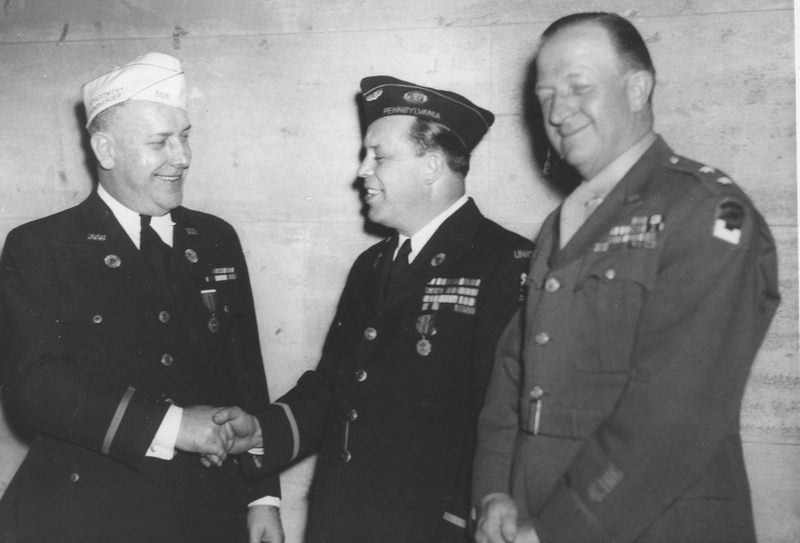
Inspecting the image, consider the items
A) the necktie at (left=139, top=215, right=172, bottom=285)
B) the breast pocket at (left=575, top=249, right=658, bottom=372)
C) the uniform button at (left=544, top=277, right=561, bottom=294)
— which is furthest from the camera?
the necktie at (left=139, top=215, right=172, bottom=285)

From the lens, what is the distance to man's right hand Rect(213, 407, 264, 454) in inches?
93.0

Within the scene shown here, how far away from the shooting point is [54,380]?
226 cm

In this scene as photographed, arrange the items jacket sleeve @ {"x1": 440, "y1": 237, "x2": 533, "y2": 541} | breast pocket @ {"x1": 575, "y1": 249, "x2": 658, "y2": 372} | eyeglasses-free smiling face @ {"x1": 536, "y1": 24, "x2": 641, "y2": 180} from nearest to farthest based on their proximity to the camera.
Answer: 1. breast pocket @ {"x1": 575, "y1": 249, "x2": 658, "y2": 372}
2. eyeglasses-free smiling face @ {"x1": 536, "y1": 24, "x2": 641, "y2": 180}
3. jacket sleeve @ {"x1": 440, "y1": 237, "x2": 533, "y2": 541}

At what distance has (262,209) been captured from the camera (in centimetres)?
329

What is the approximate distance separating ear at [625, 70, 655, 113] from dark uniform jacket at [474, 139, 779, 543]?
0.45 ft

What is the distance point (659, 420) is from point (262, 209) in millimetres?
2279

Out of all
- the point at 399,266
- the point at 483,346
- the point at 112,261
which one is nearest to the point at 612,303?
the point at 483,346

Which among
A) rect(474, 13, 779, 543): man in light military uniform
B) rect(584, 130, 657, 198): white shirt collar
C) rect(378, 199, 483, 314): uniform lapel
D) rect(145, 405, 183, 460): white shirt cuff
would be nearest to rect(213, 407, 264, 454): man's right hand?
rect(145, 405, 183, 460): white shirt cuff

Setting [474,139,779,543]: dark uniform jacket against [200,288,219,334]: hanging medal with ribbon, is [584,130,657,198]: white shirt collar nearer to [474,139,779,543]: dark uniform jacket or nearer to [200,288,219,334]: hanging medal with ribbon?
[474,139,779,543]: dark uniform jacket

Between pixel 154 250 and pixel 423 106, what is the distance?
3.81 feet

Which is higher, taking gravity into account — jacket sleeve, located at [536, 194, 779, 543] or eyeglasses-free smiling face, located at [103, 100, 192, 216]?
eyeglasses-free smiling face, located at [103, 100, 192, 216]

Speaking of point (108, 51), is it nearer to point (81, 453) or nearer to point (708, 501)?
point (81, 453)

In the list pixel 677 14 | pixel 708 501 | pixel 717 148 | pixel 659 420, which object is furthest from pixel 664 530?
pixel 677 14

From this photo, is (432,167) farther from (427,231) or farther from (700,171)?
(700,171)
